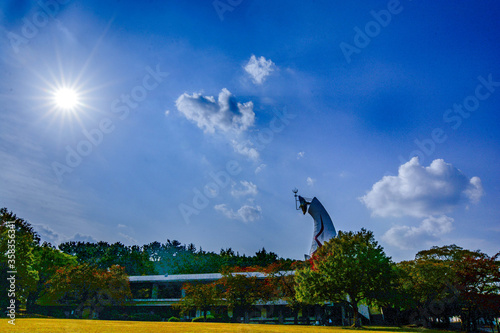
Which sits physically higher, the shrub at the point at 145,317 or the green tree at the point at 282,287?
the green tree at the point at 282,287

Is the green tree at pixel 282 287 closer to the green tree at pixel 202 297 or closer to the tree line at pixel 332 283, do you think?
the tree line at pixel 332 283

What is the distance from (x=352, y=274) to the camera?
28.4m

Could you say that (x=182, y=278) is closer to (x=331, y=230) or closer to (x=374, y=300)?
(x=331, y=230)

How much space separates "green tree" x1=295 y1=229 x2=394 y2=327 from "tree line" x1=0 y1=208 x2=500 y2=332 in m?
0.09

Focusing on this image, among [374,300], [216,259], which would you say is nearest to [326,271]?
[374,300]

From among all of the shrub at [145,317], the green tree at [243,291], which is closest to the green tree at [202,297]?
the green tree at [243,291]

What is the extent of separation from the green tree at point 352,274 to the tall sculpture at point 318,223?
621 inches

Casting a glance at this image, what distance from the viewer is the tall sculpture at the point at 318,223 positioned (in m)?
47.0

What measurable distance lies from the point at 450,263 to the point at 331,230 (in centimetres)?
1526

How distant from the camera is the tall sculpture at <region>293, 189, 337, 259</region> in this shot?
154ft

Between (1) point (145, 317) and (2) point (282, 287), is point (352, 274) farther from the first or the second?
(1) point (145, 317)

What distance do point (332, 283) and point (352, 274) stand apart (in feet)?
6.59

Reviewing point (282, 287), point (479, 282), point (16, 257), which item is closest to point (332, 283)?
point (282, 287)

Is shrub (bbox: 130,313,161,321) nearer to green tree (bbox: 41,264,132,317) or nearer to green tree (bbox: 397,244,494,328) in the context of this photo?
green tree (bbox: 41,264,132,317)
